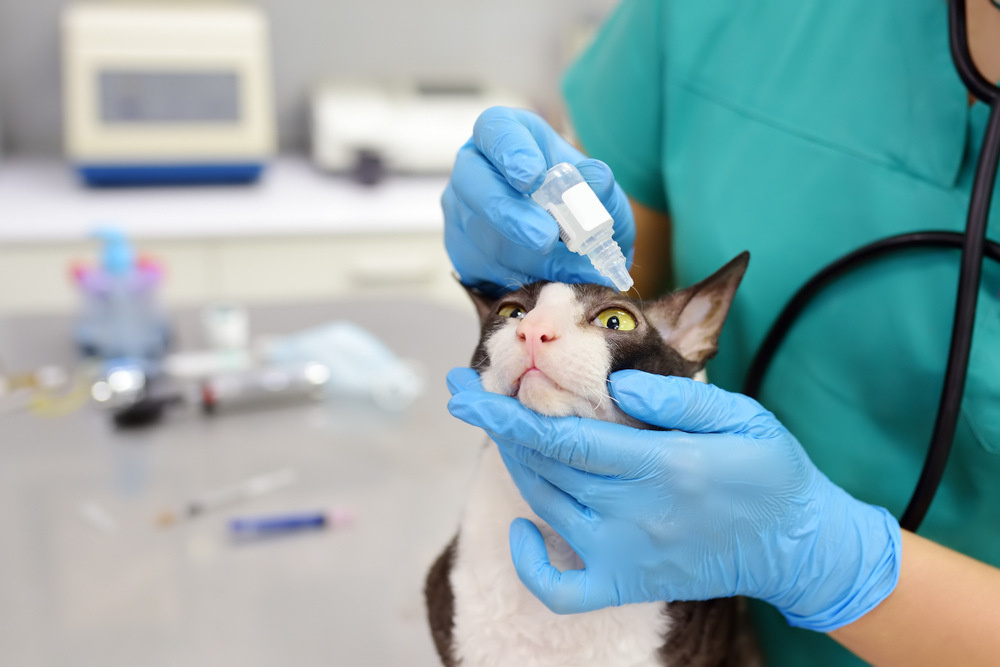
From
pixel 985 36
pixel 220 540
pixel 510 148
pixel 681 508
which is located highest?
pixel 985 36

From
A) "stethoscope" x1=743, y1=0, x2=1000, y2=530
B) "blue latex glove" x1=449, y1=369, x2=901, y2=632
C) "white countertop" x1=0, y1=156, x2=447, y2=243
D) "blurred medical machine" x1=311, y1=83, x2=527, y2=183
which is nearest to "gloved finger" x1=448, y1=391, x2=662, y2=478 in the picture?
"blue latex glove" x1=449, y1=369, x2=901, y2=632

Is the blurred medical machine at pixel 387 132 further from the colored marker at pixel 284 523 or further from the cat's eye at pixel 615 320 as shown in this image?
the cat's eye at pixel 615 320

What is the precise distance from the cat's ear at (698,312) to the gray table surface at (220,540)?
0.40m

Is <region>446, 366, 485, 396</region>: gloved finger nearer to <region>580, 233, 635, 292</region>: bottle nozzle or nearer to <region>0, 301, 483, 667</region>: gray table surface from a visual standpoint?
<region>580, 233, 635, 292</region>: bottle nozzle

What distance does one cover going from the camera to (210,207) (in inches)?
75.4

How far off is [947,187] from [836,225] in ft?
0.29

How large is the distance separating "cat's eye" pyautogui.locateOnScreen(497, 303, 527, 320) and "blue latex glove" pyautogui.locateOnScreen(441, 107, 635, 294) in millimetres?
44

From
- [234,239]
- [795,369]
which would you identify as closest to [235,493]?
[795,369]

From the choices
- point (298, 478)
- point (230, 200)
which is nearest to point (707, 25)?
point (298, 478)

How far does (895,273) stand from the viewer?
0.65 meters

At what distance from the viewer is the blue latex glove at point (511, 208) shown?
58 centimetres

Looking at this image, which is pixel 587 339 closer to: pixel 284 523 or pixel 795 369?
pixel 795 369

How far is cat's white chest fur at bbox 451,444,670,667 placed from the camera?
57cm

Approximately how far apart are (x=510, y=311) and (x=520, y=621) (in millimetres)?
223
